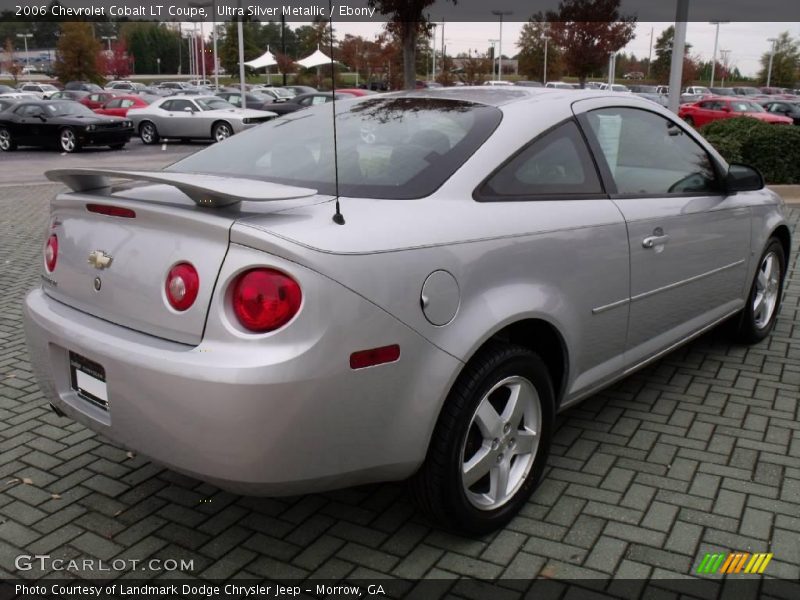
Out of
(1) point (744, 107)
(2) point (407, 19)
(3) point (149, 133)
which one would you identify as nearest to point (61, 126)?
(3) point (149, 133)

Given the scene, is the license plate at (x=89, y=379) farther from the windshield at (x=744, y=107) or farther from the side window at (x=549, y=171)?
the windshield at (x=744, y=107)

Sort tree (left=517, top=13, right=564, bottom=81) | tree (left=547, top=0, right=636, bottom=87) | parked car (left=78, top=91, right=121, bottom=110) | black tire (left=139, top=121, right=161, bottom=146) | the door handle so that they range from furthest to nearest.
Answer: tree (left=517, top=13, right=564, bottom=81) → tree (left=547, top=0, right=636, bottom=87) → parked car (left=78, top=91, right=121, bottom=110) → black tire (left=139, top=121, right=161, bottom=146) → the door handle

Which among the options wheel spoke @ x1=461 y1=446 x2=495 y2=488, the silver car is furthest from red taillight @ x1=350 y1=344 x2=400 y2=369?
the silver car

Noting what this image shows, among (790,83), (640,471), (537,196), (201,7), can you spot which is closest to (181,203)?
(537,196)

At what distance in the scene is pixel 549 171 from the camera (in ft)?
10.6

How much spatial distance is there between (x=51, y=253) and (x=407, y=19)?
14.1 m

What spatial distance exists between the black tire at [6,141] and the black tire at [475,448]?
23309 millimetres

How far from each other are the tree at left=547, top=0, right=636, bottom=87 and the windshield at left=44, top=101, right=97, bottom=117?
2679 cm

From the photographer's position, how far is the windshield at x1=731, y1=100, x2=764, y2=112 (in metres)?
25.6

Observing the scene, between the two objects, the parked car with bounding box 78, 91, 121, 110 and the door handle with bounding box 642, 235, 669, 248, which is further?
the parked car with bounding box 78, 91, 121, 110

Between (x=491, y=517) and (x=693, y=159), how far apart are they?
238cm

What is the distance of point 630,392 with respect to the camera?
4.43 meters

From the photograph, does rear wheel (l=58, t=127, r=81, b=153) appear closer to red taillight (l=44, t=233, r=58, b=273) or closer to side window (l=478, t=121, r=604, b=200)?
red taillight (l=44, t=233, r=58, b=273)

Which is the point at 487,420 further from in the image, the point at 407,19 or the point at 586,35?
the point at 586,35
